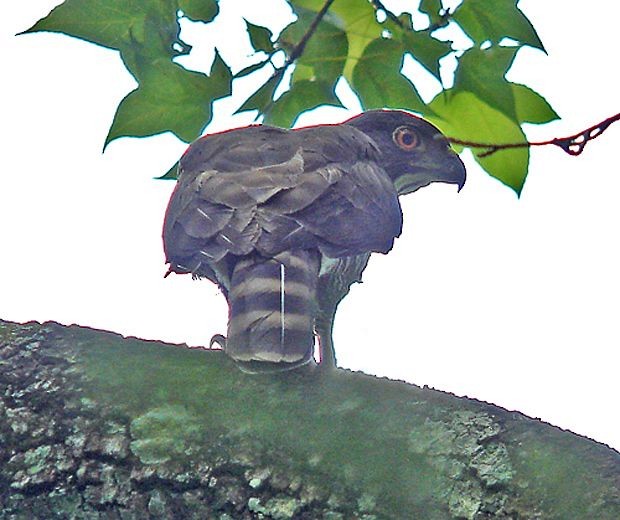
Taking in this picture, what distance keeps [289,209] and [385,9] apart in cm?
81

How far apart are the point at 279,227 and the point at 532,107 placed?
3.06ft

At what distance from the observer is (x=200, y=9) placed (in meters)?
3.39

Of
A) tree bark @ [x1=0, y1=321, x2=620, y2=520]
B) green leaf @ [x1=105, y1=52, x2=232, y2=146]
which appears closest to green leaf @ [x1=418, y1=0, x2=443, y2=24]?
green leaf @ [x1=105, y1=52, x2=232, y2=146]

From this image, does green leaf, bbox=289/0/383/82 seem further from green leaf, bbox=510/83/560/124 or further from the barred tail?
the barred tail

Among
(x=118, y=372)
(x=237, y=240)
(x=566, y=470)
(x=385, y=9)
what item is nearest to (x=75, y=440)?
(x=118, y=372)

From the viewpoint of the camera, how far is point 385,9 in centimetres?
349

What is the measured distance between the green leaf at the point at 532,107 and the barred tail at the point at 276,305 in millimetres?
879

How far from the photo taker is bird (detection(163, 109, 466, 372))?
3613 millimetres

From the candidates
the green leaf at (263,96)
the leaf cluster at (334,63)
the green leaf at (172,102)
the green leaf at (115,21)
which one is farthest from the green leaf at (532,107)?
the green leaf at (115,21)

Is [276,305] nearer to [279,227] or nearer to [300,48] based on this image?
[279,227]

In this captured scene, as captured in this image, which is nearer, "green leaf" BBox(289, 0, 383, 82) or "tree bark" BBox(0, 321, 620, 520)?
"tree bark" BBox(0, 321, 620, 520)

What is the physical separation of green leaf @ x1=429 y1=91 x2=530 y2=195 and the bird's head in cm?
231

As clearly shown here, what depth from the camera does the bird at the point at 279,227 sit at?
361cm

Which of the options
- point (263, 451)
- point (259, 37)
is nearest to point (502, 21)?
point (259, 37)
